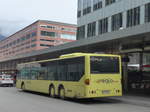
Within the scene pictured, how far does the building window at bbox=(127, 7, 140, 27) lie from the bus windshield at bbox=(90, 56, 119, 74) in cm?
1804

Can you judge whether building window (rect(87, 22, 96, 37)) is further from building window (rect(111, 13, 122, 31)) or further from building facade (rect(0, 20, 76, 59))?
building facade (rect(0, 20, 76, 59))

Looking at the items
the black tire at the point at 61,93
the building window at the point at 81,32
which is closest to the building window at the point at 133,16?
the building window at the point at 81,32

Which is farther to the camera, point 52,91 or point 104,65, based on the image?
point 52,91

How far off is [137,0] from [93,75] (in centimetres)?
2066

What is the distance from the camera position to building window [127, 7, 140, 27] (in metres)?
33.4

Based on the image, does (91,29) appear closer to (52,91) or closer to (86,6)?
(86,6)

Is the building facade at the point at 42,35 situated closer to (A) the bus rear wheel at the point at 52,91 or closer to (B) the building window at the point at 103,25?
(B) the building window at the point at 103,25

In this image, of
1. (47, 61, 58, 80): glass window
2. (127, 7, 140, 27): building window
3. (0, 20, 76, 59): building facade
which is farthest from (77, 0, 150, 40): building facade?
(0, 20, 76, 59): building facade

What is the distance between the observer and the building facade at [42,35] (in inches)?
4510

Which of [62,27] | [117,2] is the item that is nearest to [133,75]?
[117,2]

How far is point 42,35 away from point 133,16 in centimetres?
8399

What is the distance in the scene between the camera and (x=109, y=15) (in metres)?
38.9

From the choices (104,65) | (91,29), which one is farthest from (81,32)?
(104,65)

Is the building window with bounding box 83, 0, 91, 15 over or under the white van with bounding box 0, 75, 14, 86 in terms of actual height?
over
